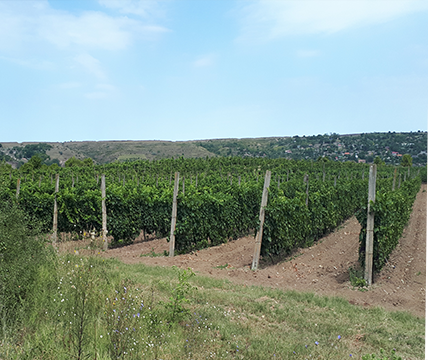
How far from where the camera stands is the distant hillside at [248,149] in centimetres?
11284

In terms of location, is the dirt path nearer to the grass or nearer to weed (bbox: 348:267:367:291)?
weed (bbox: 348:267:367:291)

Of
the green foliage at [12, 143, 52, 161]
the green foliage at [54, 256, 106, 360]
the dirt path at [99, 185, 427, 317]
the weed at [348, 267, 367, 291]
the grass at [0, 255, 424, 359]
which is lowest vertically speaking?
the dirt path at [99, 185, 427, 317]

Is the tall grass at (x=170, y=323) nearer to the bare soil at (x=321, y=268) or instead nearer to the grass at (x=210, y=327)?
the grass at (x=210, y=327)

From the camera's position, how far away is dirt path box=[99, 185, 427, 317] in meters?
7.75

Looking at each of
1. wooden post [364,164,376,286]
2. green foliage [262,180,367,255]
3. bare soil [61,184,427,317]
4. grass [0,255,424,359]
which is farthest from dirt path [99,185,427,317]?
grass [0,255,424,359]

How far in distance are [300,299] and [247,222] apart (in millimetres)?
7909

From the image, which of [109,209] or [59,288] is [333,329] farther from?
[109,209]

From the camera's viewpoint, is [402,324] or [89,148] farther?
[89,148]

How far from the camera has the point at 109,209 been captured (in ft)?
42.0

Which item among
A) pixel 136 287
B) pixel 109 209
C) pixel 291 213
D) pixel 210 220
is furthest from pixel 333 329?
pixel 109 209

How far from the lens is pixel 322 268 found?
9.95 meters

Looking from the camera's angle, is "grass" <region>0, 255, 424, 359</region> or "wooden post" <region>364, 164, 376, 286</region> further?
"wooden post" <region>364, 164, 376, 286</region>

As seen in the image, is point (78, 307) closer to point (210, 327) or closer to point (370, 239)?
point (210, 327)

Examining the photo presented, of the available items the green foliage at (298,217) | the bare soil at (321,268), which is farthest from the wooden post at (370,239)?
the green foliage at (298,217)
